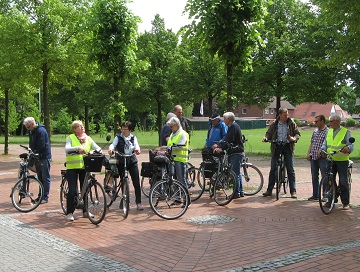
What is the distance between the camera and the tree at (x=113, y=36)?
1376cm

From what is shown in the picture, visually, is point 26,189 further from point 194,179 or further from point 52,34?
point 52,34

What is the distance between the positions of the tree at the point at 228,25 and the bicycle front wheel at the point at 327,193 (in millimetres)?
4329

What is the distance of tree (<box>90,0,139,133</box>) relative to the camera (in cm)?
1376

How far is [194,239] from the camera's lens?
6863mm

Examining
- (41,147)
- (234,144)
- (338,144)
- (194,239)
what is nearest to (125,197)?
(194,239)

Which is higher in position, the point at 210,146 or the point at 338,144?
the point at 338,144

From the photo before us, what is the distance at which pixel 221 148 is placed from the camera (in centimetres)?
1019

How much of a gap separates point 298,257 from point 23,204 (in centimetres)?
624

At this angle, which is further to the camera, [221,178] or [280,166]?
[280,166]

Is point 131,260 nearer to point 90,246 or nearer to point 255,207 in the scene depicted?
point 90,246

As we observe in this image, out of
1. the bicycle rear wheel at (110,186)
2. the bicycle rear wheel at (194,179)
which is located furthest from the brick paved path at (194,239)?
the bicycle rear wheel at (194,179)

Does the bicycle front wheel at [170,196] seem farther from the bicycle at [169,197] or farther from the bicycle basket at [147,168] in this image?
the bicycle basket at [147,168]

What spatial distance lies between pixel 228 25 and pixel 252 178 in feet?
12.7

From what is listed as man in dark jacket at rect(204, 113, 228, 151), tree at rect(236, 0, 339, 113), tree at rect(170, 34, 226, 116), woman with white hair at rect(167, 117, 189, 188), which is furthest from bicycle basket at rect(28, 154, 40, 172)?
tree at rect(170, 34, 226, 116)
